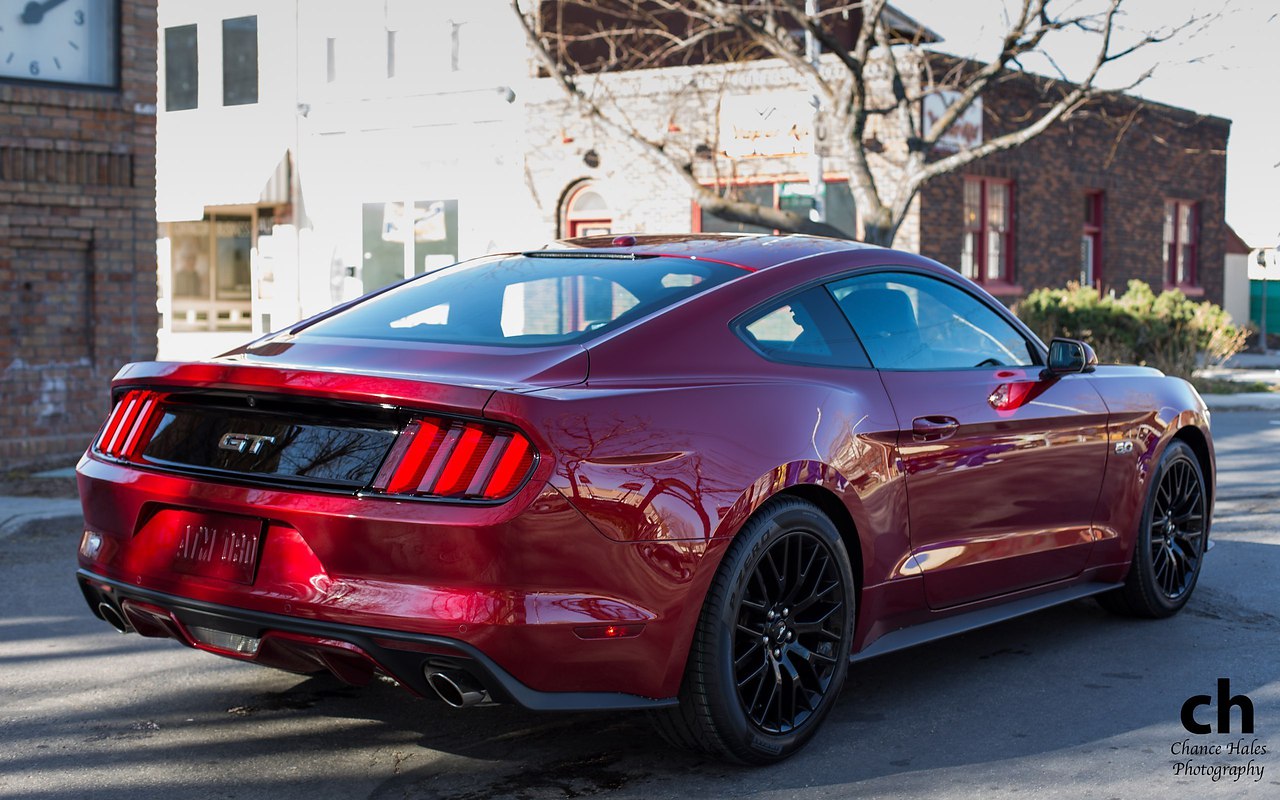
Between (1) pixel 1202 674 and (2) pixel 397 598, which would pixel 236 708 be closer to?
(2) pixel 397 598

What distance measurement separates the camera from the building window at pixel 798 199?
23516 millimetres

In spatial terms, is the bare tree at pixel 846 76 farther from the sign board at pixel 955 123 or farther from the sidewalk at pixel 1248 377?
the sidewalk at pixel 1248 377

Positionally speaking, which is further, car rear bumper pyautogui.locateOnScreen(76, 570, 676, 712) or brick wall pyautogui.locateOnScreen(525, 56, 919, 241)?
brick wall pyautogui.locateOnScreen(525, 56, 919, 241)

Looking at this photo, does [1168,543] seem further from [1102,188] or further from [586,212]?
[1102,188]

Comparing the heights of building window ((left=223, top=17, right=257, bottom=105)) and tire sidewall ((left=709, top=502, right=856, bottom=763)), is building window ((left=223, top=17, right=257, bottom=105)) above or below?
above

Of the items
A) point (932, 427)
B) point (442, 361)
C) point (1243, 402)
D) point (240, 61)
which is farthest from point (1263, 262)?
point (442, 361)

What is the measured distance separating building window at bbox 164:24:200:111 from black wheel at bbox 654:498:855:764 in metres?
28.6

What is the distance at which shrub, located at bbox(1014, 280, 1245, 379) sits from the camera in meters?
20.8

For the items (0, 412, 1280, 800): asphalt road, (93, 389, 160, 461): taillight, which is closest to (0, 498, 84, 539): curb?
(0, 412, 1280, 800): asphalt road

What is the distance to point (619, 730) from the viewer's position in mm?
4766

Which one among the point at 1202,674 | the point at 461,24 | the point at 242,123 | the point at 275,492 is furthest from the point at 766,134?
the point at 275,492

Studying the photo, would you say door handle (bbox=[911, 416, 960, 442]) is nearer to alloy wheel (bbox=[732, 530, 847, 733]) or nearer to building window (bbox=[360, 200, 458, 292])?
alloy wheel (bbox=[732, 530, 847, 733])

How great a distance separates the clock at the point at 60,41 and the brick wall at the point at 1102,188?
14174mm

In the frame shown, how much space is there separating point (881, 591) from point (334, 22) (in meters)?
25.9
